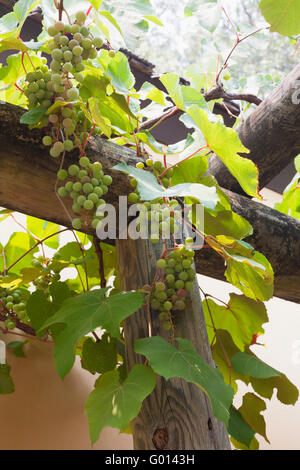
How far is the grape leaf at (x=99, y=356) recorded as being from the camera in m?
0.96

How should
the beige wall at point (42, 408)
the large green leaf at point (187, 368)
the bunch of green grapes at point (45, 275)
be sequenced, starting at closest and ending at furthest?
the large green leaf at point (187, 368) → the bunch of green grapes at point (45, 275) → the beige wall at point (42, 408)

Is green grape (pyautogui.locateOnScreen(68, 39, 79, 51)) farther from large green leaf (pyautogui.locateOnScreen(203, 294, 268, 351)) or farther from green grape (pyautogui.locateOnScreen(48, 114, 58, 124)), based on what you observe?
large green leaf (pyautogui.locateOnScreen(203, 294, 268, 351))

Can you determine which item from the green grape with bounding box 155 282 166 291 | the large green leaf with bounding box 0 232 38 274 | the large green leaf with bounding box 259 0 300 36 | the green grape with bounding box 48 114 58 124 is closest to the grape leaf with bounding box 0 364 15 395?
the large green leaf with bounding box 0 232 38 274

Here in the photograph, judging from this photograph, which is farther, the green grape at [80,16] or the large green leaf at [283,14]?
the large green leaf at [283,14]

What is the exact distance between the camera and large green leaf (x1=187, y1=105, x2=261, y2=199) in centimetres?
74

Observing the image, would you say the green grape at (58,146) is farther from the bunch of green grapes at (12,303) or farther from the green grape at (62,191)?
the bunch of green grapes at (12,303)

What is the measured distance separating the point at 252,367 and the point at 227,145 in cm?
48

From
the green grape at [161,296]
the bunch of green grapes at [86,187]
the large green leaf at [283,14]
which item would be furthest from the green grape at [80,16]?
the green grape at [161,296]

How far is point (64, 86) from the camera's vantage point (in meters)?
0.74

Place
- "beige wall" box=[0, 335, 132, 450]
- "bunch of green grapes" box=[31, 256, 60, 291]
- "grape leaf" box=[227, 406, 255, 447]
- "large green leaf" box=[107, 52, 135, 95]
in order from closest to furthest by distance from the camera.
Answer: "large green leaf" box=[107, 52, 135, 95] → "grape leaf" box=[227, 406, 255, 447] → "bunch of green grapes" box=[31, 256, 60, 291] → "beige wall" box=[0, 335, 132, 450]

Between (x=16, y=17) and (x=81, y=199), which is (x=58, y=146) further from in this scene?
(x=16, y=17)

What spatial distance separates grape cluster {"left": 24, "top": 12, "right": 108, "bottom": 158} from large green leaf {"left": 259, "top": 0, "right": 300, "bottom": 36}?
35 cm

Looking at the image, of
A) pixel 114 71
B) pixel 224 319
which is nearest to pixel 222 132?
pixel 114 71

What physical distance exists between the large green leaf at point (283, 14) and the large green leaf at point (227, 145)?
28 centimetres
